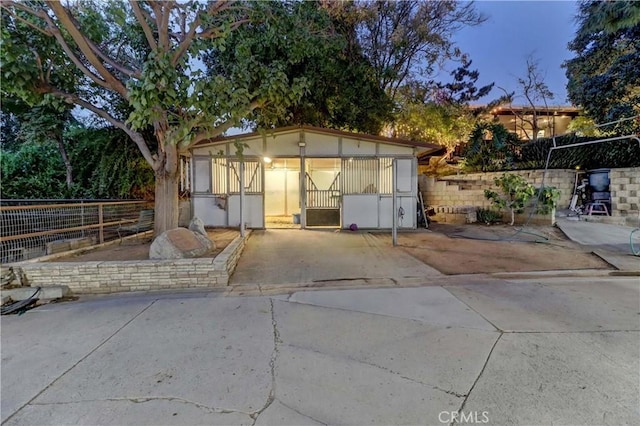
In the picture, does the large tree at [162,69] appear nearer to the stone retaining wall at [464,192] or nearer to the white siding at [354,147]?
the white siding at [354,147]

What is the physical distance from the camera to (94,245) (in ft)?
21.3

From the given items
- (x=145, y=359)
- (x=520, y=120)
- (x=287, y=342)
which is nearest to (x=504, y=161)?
(x=520, y=120)

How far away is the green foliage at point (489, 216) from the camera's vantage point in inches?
400

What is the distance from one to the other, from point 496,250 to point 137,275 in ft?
21.8

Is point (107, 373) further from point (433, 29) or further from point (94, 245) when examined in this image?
point (433, 29)

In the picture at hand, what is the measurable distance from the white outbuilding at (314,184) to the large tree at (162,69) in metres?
2.59

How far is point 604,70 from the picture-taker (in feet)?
38.7

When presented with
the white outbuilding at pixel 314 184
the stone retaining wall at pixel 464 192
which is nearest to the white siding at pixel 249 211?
the white outbuilding at pixel 314 184

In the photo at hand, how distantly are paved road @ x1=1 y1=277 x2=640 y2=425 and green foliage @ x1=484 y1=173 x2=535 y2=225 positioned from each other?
5653 millimetres

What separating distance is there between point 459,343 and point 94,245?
701 cm

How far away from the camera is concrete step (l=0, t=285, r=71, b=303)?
14.1 feet

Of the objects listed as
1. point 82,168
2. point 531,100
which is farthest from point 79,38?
point 531,100

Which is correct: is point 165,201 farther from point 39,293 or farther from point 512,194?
point 512,194

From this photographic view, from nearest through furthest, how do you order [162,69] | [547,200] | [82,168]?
[162,69]
[547,200]
[82,168]
